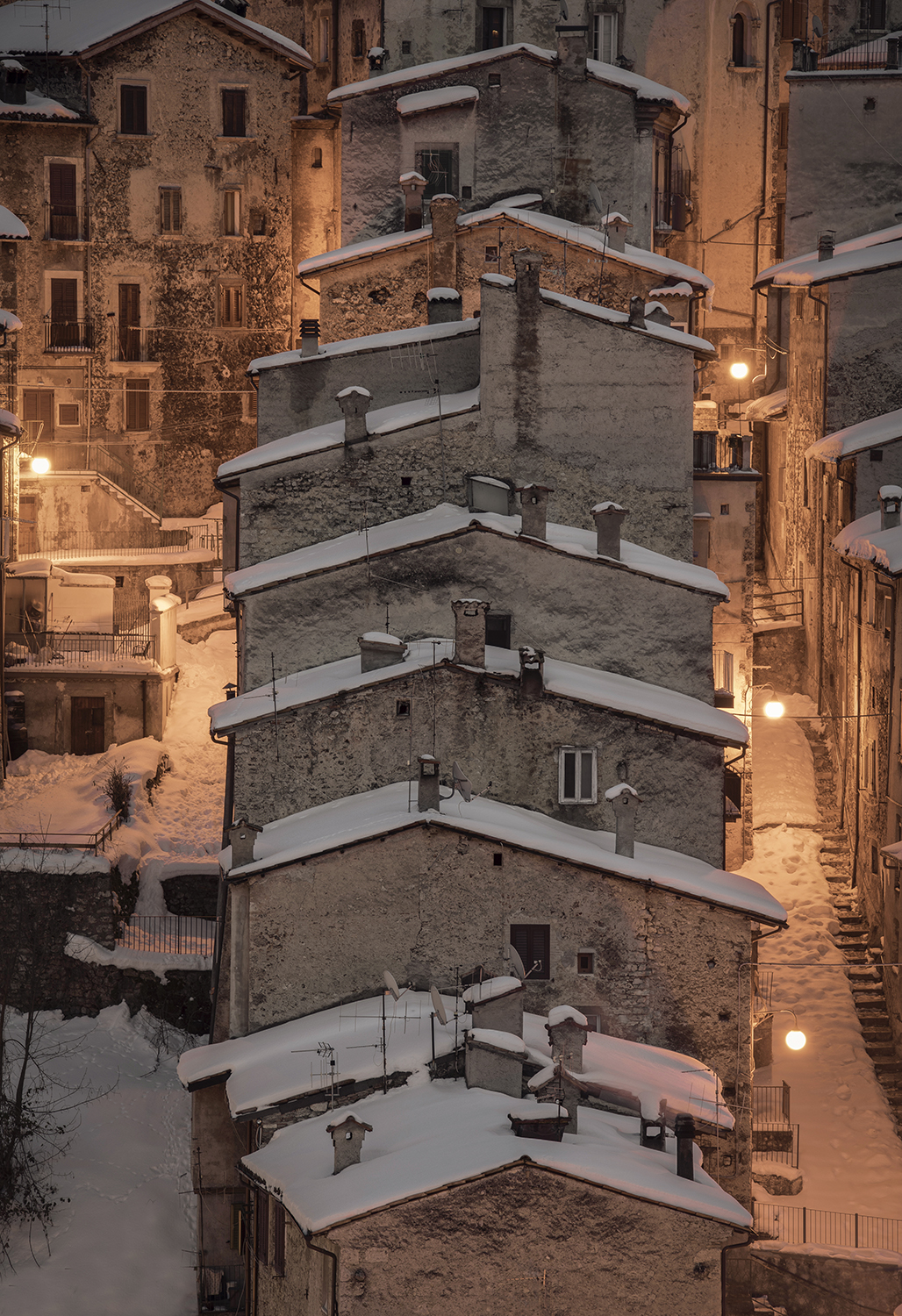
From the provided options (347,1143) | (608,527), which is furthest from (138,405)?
(347,1143)

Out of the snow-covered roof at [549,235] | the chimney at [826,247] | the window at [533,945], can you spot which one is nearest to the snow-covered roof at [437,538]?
the window at [533,945]

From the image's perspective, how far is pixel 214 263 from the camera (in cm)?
5941

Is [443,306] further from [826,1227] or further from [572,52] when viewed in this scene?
[826,1227]

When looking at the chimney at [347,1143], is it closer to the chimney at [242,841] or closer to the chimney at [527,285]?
the chimney at [242,841]

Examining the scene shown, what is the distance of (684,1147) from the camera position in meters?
28.2

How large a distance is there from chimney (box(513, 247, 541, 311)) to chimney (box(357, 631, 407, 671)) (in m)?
7.15

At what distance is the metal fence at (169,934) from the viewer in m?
44.1

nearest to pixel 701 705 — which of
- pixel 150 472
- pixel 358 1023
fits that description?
pixel 358 1023

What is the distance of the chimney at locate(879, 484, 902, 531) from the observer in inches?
1666

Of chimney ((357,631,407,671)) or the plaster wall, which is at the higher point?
chimney ((357,631,407,671))

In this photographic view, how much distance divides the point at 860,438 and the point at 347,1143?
22296 millimetres

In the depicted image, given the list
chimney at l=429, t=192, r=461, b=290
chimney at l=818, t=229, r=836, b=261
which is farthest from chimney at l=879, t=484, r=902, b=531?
chimney at l=429, t=192, r=461, b=290

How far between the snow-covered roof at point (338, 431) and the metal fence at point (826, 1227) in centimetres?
1476

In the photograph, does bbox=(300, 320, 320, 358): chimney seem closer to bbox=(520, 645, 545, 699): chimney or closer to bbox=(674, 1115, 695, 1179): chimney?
bbox=(520, 645, 545, 699): chimney
